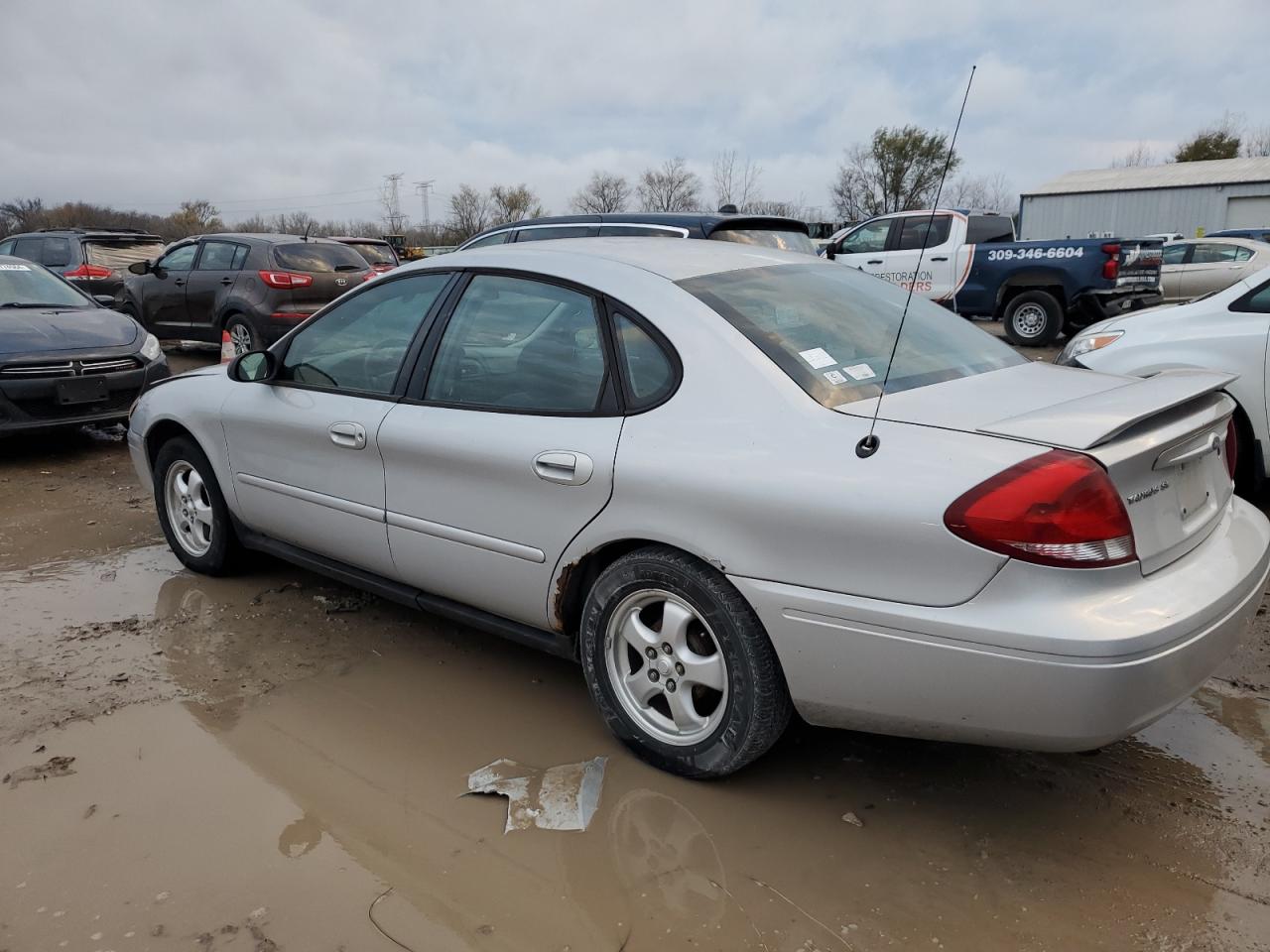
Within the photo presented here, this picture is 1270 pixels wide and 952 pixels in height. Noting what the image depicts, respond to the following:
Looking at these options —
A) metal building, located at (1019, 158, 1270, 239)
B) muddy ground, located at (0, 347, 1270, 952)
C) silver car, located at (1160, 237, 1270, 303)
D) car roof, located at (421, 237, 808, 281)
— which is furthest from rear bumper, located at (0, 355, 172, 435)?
metal building, located at (1019, 158, 1270, 239)

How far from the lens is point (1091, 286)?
40.7ft

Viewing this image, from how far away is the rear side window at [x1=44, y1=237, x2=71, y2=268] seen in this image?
12688 millimetres

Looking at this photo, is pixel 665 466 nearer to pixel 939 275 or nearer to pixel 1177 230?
pixel 939 275

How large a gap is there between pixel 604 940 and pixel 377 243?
1328 centimetres

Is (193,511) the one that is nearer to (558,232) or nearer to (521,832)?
(521,832)

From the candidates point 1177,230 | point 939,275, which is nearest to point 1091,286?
point 939,275

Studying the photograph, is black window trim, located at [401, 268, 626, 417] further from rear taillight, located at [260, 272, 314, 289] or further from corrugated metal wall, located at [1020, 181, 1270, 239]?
corrugated metal wall, located at [1020, 181, 1270, 239]

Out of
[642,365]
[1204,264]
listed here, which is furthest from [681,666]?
[1204,264]

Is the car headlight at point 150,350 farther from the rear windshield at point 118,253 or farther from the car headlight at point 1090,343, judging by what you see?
the car headlight at point 1090,343

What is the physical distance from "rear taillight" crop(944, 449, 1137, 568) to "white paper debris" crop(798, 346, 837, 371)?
0.67 meters

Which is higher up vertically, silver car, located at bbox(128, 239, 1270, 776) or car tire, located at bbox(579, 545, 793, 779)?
silver car, located at bbox(128, 239, 1270, 776)

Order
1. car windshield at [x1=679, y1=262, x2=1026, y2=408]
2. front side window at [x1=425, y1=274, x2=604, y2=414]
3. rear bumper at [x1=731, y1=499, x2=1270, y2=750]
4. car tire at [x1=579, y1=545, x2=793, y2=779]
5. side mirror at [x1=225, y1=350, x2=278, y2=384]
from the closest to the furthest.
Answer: rear bumper at [x1=731, y1=499, x2=1270, y2=750]
car tire at [x1=579, y1=545, x2=793, y2=779]
car windshield at [x1=679, y1=262, x2=1026, y2=408]
front side window at [x1=425, y1=274, x2=604, y2=414]
side mirror at [x1=225, y1=350, x2=278, y2=384]

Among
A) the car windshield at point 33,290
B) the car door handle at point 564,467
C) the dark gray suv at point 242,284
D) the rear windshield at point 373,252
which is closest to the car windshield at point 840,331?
the car door handle at point 564,467

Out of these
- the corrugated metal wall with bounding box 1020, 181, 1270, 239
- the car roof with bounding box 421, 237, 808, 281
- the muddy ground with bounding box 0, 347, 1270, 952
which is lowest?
the muddy ground with bounding box 0, 347, 1270, 952
